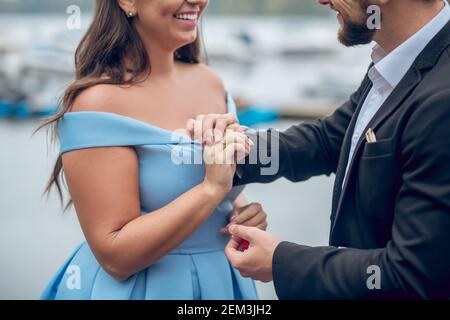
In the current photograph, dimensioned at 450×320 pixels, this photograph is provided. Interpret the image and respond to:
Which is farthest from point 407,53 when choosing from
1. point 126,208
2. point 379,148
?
point 126,208

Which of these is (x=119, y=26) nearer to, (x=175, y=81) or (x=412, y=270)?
(x=175, y=81)

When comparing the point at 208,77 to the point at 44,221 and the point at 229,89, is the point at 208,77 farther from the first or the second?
the point at 229,89

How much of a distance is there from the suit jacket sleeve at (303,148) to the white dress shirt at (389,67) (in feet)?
0.62

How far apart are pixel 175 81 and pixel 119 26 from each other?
0.21 metres

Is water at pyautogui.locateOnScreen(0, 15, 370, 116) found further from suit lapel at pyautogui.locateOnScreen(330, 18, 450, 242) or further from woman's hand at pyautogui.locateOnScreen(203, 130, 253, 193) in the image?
suit lapel at pyautogui.locateOnScreen(330, 18, 450, 242)

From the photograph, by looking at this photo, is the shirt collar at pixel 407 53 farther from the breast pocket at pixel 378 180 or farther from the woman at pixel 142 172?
the woman at pixel 142 172

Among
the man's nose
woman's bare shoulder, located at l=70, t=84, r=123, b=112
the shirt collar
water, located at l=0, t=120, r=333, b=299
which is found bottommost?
water, located at l=0, t=120, r=333, b=299

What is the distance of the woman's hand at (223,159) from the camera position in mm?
1414

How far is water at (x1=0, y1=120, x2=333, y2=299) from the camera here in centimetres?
384

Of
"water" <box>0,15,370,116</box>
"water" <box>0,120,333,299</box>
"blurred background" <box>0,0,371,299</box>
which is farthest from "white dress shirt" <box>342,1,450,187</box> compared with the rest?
"water" <box>0,15,370,116</box>
